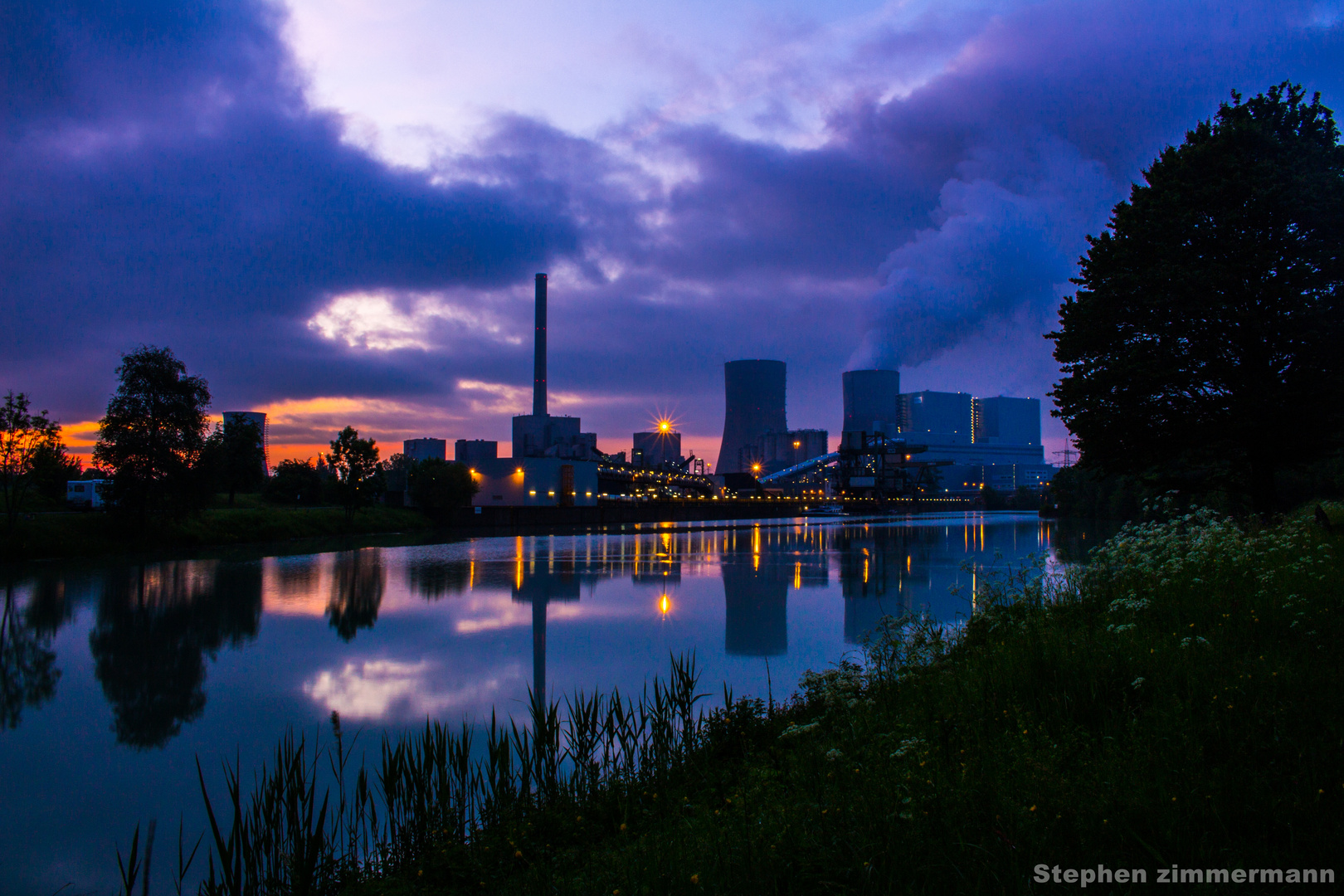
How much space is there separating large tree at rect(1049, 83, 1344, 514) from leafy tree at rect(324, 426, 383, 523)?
51006 mm

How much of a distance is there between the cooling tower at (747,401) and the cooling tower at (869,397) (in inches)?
625

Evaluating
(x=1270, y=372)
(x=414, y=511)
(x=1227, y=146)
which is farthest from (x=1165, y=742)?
(x=414, y=511)

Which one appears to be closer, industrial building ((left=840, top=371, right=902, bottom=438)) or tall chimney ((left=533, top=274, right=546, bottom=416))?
tall chimney ((left=533, top=274, right=546, bottom=416))

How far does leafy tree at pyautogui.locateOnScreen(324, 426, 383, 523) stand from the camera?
56375 mm

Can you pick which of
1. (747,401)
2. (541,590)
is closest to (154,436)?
(541,590)

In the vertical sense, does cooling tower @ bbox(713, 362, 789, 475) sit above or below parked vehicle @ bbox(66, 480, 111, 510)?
above

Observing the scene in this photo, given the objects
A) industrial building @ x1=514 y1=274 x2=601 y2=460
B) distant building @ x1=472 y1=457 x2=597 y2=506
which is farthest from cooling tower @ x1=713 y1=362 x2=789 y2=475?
distant building @ x1=472 y1=457 x2=597 y2=506

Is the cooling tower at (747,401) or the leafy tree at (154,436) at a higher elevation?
the cooling tower at (747,401)

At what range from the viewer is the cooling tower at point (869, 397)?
159m

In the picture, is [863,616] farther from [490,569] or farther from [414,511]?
[414,511]

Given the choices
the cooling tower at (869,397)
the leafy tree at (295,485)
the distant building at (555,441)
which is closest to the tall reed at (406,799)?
the leafy tree at (295,485)

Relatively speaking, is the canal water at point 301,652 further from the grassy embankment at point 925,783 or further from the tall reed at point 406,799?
the grassy embankment at point 925,783

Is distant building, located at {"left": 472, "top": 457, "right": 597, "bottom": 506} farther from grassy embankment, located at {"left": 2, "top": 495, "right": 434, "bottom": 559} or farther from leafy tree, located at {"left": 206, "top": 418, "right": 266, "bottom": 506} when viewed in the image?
grassy embankment, located at {"left": 2, "top": 495, "right": 434, "bottom": 559}

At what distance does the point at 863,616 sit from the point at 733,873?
41.0 ft
